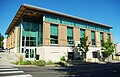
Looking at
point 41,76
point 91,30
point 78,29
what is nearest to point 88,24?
point 91,30

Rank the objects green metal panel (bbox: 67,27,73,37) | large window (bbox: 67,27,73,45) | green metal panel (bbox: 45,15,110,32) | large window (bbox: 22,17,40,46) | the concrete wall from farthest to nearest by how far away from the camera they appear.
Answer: green metal panel (bbox: 67,27,73,37)
large window (bbox: 67,27,73,45)
large window (bbox: 22,17,40,46)
green metal panel (bbox: 45,15,110,32)
the concrete wall

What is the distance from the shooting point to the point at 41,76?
11.2 metres

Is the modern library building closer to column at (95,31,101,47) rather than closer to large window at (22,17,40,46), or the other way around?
large window at (22,17,40,46)

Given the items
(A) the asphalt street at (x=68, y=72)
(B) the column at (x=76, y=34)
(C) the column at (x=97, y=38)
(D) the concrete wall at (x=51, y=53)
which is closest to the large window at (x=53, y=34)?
(D) the concrete wall at (x=51, y=53)

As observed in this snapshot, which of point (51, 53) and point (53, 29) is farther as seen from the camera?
point (53, 29)

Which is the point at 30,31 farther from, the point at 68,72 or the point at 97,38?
the point at 97,38

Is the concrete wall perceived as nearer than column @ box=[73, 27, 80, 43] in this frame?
Yes

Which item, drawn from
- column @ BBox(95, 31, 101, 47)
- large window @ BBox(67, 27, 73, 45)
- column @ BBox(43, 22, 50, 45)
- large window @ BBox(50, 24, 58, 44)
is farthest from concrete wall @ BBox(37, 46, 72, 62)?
column @ BBox(95, 31, 101, 47)

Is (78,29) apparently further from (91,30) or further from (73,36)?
(91,30)

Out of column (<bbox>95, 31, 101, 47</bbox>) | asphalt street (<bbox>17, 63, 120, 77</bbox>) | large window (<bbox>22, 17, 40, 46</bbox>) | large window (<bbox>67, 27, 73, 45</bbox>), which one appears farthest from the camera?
column (<bbox>95, 31, 101, 47</bbox>)

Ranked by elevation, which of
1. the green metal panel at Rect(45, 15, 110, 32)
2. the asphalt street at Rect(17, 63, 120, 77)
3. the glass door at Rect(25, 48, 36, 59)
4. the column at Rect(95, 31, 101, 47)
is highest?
the green metal panel at Rect(45, 15, 110, 32)

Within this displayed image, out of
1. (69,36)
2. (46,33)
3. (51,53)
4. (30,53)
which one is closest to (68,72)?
(51,53)

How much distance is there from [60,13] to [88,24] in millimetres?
11091

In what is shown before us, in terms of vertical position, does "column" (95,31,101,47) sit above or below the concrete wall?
above
